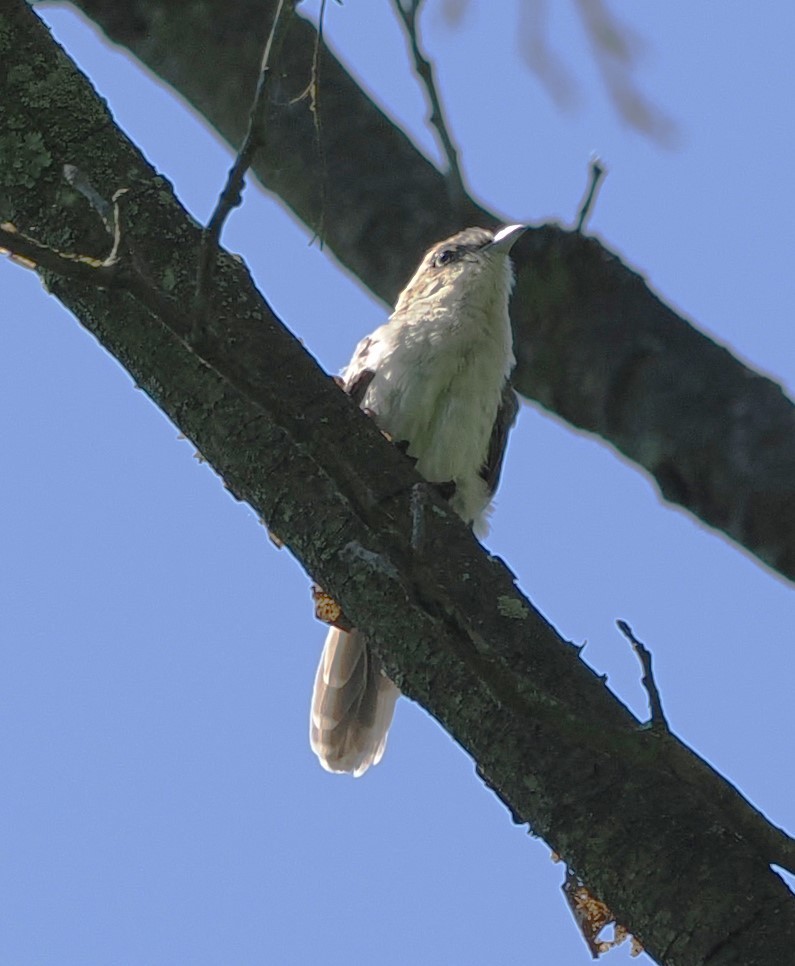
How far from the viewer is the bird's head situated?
201 inches

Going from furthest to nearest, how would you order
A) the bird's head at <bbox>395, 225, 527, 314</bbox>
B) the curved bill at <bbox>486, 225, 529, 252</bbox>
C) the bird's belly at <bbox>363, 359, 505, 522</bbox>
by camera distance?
the bird's head at <bbox>395, 225, 527, 314</bbox> < the curved bill at <bbox>486, 225, 529, 252</bbox> < the bird's belly at <bbox>363, 359, 505, 522</bbox>

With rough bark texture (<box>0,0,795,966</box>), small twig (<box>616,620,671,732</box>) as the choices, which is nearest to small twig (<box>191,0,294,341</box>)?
rough bark texture (<box>0,0,795,966</box>)

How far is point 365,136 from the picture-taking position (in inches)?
183

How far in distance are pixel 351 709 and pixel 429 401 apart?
109 centimetres

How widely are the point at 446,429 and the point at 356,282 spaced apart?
57 cm

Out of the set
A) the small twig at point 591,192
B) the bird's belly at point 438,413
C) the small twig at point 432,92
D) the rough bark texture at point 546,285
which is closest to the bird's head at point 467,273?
the bird's belly at point 438,413

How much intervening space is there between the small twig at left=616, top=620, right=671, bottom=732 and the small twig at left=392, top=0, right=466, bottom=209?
43.6 inches

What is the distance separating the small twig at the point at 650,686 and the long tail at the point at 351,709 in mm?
2658

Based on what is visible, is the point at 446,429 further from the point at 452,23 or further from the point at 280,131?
the point at 452,23

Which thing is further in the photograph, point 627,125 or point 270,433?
point 270,433

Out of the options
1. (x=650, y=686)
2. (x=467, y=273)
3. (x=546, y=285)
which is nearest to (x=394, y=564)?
(x=650, y=686)

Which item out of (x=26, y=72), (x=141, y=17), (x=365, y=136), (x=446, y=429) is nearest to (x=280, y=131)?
(x=365, y=136)

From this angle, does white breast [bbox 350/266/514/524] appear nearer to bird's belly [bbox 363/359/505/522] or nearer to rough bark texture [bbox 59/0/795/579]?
bird's belly [bbox 363/359/505/522]

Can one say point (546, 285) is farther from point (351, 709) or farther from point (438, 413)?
point (351, 709)
